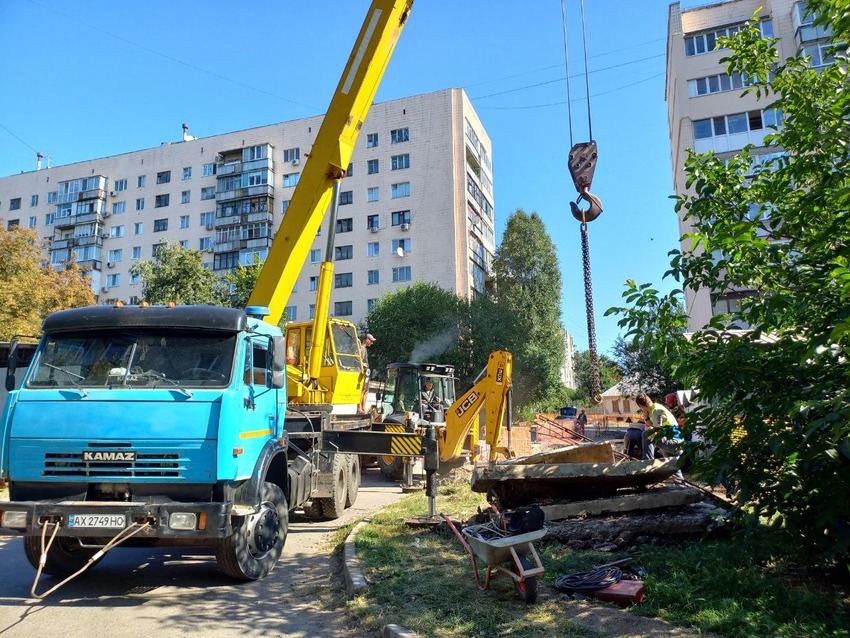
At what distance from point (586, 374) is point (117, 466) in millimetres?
14697

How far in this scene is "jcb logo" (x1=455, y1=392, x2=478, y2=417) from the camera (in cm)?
1263

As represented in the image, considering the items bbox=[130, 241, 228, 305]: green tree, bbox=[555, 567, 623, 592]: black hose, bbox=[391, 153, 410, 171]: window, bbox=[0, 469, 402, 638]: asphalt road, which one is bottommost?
bbox=[0, 469, 402, 638]: asphalt road

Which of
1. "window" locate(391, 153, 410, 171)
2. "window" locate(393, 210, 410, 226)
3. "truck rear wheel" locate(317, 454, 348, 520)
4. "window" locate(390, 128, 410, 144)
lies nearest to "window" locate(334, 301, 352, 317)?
"window" locate(393, 210, 410, 226)

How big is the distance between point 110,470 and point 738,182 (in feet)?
20.8

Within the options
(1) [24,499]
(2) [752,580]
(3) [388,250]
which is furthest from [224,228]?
(2) [752,580]

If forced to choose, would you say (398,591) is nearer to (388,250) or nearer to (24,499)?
(24,499)

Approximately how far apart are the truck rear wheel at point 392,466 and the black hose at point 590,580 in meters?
9.38

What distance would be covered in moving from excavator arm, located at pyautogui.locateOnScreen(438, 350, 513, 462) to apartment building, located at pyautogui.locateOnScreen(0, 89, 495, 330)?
24.9m

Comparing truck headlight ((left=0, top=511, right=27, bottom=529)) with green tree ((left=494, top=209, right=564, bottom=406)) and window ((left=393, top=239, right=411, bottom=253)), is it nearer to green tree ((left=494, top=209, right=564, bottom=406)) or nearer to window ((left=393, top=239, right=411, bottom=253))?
green tree ((left=494, top=209, right=564, bottom=406))

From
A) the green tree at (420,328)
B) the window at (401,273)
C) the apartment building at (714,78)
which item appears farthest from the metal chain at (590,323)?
the window at (401,273)

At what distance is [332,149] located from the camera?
9.65 m

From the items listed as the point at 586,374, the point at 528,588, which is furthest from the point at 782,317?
the point at 586,374

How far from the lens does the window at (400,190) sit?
1581 inches

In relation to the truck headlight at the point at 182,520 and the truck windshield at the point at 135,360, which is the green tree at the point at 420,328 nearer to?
the truck windshield at the point at 135,360
